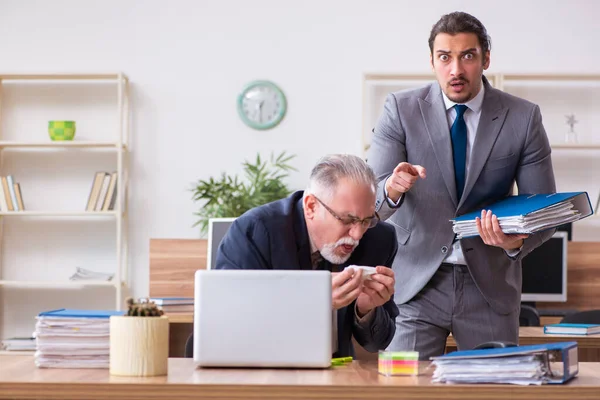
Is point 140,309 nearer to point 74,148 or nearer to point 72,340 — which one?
point 72,340

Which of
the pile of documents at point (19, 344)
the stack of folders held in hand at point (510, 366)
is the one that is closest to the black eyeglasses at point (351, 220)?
the stack of folders held in hand at point (510, 366)

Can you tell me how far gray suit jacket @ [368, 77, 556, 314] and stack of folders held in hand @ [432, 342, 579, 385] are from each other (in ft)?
2.68

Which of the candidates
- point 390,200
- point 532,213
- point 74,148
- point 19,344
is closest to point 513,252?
point 532,213

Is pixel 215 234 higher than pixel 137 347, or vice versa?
pixel 215 234

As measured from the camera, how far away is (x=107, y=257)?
18.8ft

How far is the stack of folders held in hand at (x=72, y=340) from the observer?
1.68 metres

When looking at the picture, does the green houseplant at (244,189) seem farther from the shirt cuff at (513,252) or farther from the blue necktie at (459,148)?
the shirt cuff at (513,252)

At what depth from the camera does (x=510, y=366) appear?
154 cm

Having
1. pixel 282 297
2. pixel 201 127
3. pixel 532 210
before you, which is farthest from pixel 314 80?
pixel 282 297

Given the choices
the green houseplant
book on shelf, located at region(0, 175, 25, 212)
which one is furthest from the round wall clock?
book on shelf, located at region(0, 175, 25, 212)

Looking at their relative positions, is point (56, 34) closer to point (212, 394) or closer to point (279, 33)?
point (279, 33)

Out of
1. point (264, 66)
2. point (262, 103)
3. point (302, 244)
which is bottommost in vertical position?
point (302, 244)

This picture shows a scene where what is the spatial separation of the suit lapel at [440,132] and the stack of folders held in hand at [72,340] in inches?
43.3

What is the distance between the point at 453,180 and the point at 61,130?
367 centimetres
